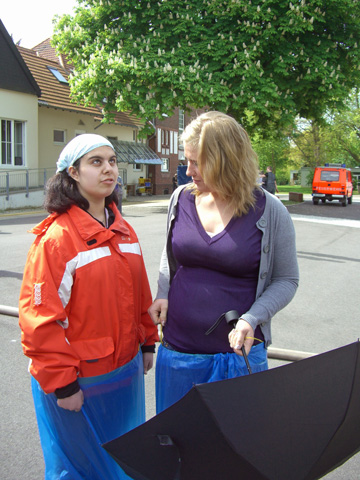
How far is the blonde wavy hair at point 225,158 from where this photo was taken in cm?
212

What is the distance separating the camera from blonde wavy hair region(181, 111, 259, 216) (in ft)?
6.95

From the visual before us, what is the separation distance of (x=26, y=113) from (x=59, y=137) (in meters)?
3.72

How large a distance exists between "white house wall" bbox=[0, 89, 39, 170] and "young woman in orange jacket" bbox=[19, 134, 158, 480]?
21.7 meters

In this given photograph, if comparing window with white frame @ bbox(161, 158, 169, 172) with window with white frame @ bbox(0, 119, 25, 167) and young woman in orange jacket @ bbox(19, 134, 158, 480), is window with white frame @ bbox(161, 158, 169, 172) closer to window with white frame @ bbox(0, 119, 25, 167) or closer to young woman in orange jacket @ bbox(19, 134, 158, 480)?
window with white frame @ bbox(0, 119, 25, 167)

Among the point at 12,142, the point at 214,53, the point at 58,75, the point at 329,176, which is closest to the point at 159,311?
the point at 214,53

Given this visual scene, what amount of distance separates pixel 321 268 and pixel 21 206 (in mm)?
15700

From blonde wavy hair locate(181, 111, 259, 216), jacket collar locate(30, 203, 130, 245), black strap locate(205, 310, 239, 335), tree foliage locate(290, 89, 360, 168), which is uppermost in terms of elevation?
tree foliage locate(290, 89, 360, 168)

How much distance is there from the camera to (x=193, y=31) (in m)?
19.5

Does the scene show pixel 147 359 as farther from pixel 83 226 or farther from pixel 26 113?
pixel 26 113

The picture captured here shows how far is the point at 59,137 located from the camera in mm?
26969

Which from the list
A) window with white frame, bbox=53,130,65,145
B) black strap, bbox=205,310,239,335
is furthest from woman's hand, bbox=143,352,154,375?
window with white frame, bbox=53,130,65,145

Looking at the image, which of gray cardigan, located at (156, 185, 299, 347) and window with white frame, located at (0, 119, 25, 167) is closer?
gray cardigan, located at (156, 185, 299, 347)

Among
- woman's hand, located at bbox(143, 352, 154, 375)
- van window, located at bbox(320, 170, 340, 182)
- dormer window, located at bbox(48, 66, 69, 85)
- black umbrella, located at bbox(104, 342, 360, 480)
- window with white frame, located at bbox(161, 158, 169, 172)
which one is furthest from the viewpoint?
window with white frame, located at bbox(161, 158, 169, 172)

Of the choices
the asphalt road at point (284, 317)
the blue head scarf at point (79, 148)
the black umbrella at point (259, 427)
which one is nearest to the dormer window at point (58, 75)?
the asphalt road at point (284, 317)
